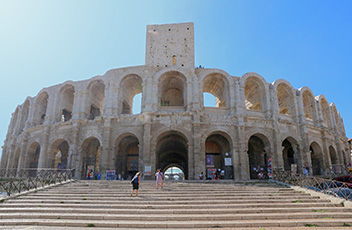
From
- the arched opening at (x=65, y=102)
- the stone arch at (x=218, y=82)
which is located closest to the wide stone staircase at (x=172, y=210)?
the stone arch at (x=218, y=82)

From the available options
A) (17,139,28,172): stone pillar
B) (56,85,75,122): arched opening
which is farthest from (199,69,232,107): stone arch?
(17,139,28,172): stone pillar

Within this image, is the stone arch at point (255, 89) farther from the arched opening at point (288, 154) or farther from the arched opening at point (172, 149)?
the arched opening at point (172, 149)

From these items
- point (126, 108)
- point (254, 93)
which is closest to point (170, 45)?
point (126, 108)

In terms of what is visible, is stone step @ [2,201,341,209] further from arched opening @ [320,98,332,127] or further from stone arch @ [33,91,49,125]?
arched opening @ [320,98,332,127]

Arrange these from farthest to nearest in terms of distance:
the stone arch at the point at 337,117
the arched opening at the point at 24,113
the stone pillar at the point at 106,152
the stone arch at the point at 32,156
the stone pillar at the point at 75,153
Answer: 1. the stone arch at the point at 337,117
2. the arched opening at the point at 24,113
3. the stone arch at the point at 32,156
4. the stone pillar at the point at 75,153
5. the stone pillar at the point at 106,152

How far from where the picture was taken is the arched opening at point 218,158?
22.7m

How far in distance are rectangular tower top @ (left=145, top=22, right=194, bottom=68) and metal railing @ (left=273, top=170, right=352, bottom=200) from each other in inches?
569

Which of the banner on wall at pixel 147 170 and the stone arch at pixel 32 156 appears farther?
the stone arch at pixel 32 156

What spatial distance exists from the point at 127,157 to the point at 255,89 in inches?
652

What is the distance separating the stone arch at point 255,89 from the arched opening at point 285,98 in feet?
9.33

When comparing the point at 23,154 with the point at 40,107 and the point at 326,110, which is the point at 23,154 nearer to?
the point at 40,107

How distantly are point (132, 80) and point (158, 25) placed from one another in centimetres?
731

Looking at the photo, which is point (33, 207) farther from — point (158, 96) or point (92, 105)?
point (92, 105)

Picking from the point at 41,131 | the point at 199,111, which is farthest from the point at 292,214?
the point at 41,131
